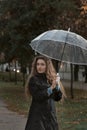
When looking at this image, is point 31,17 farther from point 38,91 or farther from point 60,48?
point 38,91

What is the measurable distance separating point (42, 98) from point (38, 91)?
4.3 inches

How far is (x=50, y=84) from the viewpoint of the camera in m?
6.63

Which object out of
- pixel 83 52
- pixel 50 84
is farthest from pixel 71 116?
pixel 50 84

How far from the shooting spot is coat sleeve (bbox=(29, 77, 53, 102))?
255 inches

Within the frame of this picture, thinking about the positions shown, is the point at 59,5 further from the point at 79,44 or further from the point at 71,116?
the point at 79,44

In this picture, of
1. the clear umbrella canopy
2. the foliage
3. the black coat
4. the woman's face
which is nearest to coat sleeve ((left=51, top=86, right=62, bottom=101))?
the black coat

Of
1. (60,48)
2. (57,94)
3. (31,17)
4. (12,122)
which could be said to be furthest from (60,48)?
(31,17)

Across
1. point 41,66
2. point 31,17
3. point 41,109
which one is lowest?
point 41,109

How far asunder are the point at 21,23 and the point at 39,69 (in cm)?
1922

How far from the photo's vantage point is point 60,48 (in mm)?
7996

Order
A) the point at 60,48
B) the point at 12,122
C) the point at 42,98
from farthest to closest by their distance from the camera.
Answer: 1. the point at 12,122
2. the point at 60,48
3. the point at 42,98

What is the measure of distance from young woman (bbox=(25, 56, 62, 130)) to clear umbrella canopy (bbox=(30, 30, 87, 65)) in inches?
44.8

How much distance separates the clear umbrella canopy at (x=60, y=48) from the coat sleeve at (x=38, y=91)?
121 cm

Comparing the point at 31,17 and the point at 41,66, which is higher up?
the point at 31,17
